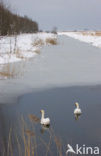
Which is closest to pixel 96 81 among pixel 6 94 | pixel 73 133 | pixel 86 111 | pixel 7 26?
pixel 86 111

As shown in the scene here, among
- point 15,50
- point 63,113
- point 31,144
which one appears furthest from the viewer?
point 15,50

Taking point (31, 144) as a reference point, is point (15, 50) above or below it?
above

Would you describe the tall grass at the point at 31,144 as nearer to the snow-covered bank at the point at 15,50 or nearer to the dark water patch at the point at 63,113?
the dark water patch at the point at 63,113

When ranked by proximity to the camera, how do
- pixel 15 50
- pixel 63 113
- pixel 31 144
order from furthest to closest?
pixel 15 50, pixel 63 113, pixel 31 144

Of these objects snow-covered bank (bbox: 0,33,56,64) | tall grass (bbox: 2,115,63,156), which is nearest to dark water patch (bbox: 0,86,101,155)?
tall grass (bbox: 2,115,63,156)

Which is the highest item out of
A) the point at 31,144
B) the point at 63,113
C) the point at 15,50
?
the point at 15,50

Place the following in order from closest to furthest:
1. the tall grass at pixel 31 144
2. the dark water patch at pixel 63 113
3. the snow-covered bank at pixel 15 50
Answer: the tall grass at pixel 31 144 < the dark water patch at pixel 63 113 < the snow-covered bank at pixel 15 50

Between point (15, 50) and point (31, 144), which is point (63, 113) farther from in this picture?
point (15, 50)

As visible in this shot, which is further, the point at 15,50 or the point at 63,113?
the point at 15,50

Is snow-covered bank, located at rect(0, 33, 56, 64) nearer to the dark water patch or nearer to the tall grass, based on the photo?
the dark water patch

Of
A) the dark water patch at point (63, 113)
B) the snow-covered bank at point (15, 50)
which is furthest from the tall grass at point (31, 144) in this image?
the snow-covered bank at point (15, 50)

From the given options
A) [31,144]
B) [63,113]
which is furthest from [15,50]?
[31,144]

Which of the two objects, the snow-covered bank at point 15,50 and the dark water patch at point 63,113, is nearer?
the dark water patch at point 63,113

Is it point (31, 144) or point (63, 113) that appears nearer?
point (31, 144)
